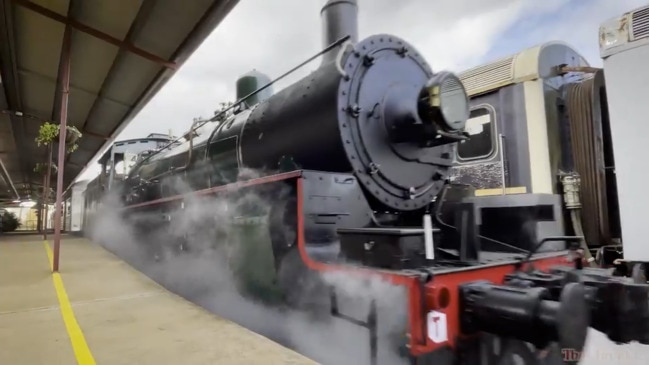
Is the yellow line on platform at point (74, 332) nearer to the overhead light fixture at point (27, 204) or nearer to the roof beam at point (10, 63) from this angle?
the roof beam at point (10, 63)

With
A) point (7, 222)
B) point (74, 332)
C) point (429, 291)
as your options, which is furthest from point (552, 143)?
point (7, 222)

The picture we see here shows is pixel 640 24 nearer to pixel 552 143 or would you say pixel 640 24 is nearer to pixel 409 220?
pixel 552 143

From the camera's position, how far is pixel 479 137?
4.39 meters

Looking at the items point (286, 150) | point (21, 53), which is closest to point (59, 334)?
point (286, 150)

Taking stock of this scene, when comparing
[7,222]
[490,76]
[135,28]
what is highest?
[135,28]

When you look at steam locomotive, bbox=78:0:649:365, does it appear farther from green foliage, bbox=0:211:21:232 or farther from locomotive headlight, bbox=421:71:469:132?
green foliage, bbox=0:211:21:232

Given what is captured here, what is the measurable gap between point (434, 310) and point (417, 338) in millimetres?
143

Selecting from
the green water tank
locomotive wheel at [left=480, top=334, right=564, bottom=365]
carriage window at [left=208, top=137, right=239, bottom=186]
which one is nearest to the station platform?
locomotive wheel at [left=480, top=334, right=564, bottom=365]

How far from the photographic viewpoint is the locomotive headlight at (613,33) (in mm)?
3635

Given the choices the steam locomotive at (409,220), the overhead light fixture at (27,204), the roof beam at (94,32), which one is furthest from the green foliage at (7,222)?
the steam locomotive at (409,220)

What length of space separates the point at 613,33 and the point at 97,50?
6635 millimetres

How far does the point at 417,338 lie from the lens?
1.73m

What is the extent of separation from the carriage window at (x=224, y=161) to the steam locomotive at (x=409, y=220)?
0.08ft

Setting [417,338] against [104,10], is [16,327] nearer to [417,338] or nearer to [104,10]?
[417,338]
